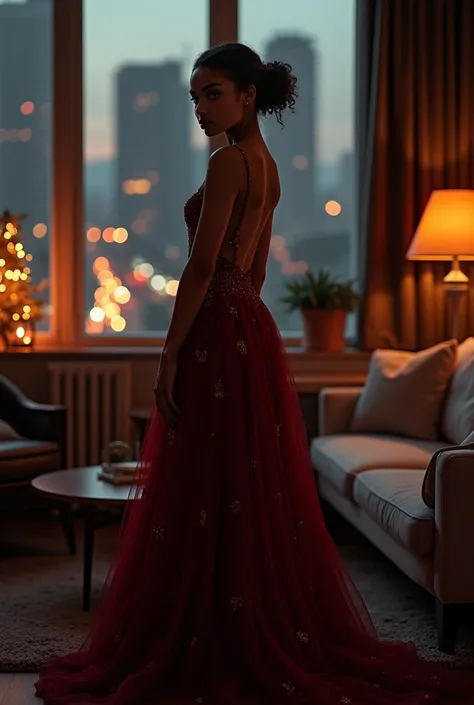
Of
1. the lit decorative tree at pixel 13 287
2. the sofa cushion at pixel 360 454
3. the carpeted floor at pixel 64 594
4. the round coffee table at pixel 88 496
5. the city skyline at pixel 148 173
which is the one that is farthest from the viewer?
the city skyline at pixel 148 173

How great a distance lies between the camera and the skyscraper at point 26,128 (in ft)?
17.5

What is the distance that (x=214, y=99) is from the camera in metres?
2.52

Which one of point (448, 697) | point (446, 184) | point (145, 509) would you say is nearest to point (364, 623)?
point (448, 697)

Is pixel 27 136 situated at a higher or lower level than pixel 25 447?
higher

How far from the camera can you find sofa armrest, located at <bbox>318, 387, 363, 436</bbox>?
4637 millimetres

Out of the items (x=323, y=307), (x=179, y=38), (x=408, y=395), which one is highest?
(x=179, y=38)

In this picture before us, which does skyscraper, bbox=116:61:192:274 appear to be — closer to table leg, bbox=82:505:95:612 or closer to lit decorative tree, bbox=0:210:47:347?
lit decorative tree, bbox=0:210:47:347

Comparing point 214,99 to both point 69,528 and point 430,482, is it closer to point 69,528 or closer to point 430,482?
point 430,482

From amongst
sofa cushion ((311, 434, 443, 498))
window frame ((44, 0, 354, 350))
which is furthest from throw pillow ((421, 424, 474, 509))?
window frame ((44, 0, 354, 350))

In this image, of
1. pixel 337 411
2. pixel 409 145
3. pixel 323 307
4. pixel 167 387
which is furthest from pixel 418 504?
pixel 409 145

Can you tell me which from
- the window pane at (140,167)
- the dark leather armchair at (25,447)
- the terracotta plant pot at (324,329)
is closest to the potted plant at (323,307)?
the terracotta plant pot at (324,329)

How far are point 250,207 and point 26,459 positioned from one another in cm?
205

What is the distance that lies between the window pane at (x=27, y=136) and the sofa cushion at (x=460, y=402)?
220 centimetres

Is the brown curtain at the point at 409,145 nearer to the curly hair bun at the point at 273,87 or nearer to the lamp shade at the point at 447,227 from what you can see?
→ the lamp shade at the point at 447,227
